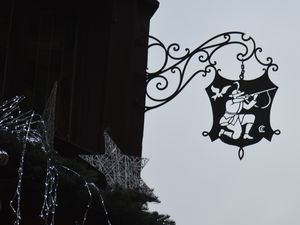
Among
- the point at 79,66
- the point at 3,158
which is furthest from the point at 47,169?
the point at 79,66

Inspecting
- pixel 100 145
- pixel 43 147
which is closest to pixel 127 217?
pixel 43 147

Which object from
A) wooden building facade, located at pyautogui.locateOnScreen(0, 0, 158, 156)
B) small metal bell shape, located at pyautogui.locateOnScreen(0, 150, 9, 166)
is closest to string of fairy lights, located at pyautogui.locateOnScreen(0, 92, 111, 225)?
small metal bell shape, located at pyautogui.locateOnScreen(0, 150, 9, 166)

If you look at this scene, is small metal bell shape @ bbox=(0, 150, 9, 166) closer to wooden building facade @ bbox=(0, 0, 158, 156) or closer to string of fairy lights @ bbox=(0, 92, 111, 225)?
string of fairy lights @ bbox=(0, 92, 111, 225)

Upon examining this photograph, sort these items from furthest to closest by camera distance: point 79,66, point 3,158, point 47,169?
point 79,66, point 47,169, point 3,158

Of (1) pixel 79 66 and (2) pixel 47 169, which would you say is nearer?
(2) pixel 47 169

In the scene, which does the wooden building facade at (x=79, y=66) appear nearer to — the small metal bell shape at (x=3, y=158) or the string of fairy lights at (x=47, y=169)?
the string of fairy lights at (x=47, y=169)

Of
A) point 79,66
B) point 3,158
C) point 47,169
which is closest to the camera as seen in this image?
point 3,158

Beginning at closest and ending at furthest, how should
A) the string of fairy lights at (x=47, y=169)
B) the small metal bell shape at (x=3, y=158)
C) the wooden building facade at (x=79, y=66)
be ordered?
the small metal bell shape at (x=3, y=158) < the string of fairy lights at (x=47, y=169) < the wooden building facade at (x=79, y=66)

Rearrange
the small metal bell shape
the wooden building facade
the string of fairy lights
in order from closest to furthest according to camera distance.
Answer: the small metal bell shape
the string of fairy lights
the wooden building facade

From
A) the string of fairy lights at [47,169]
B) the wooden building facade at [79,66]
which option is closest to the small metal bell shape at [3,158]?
the string of fairy lights at [47,169]

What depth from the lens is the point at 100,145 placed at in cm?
836

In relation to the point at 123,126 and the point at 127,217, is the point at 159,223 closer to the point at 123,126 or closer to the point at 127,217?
the point at 127,217

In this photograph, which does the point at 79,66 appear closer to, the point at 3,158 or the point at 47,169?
the point at 47,169

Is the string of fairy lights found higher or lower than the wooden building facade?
lower
